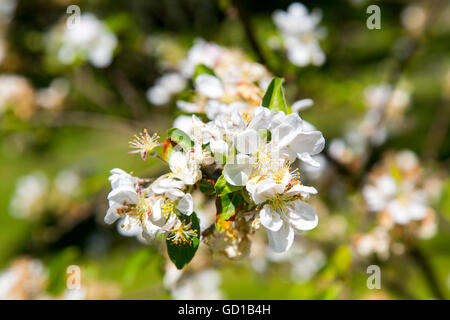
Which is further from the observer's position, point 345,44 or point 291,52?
point 345,44

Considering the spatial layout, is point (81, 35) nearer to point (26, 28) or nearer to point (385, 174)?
point (385, 174)

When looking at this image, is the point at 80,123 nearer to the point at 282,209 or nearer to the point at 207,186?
the point at 207,186

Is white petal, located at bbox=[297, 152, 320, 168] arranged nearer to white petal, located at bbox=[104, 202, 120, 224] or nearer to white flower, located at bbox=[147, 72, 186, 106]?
white petal, located at bbox=[104, 202, 120, 224]

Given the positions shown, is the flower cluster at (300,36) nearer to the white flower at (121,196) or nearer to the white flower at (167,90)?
the white flower at (167,90)

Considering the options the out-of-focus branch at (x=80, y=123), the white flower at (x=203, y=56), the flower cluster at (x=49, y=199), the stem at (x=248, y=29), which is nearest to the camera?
the stem at (x=248, y=29)

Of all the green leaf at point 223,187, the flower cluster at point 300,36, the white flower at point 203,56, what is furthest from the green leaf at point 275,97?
the flower cluster at point 300,36

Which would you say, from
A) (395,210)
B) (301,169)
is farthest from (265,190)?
(301,169)

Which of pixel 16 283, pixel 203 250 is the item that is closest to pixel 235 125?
pixel 203 250
